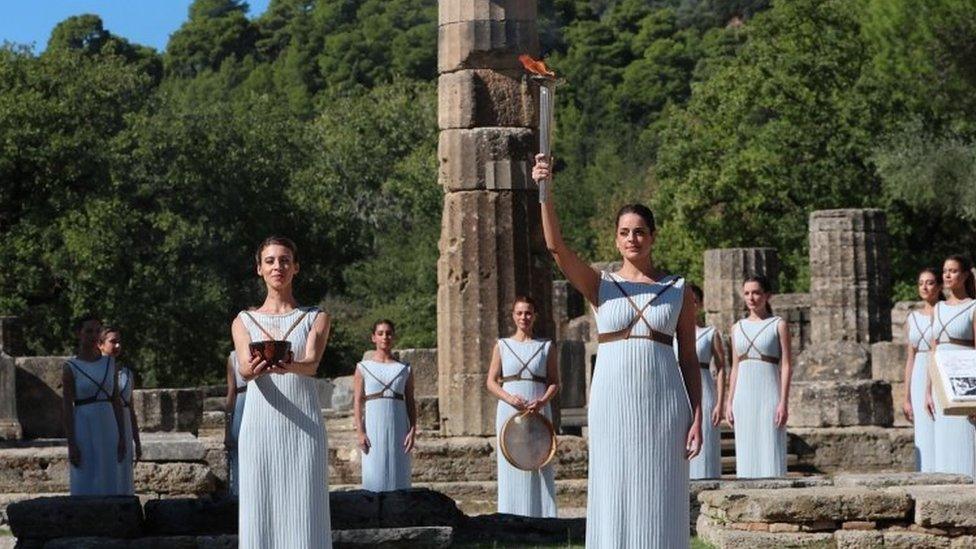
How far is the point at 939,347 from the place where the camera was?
1573 cm

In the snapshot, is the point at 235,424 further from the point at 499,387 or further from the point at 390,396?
the point at 499,387

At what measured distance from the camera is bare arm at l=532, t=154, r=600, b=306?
32.3ft

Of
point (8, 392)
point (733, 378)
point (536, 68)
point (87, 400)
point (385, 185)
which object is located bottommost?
point (87, 400)

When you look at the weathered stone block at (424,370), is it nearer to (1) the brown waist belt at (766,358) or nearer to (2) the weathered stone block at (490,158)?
(2) the weathered stone block at (490,158)

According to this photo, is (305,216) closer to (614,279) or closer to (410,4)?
(614,279)

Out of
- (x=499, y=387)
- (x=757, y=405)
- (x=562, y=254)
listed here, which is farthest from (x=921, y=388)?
(x=562, y=254)

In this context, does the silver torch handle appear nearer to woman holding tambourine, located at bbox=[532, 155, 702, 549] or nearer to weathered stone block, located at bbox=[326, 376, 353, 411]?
woman holding tambourine, located at bbox=[532, 155, 702, 549]

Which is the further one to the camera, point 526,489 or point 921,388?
point 921,388

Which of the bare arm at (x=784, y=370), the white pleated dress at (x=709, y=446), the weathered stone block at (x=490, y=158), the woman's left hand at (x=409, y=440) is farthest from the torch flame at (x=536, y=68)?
the weathered stone block at (x=490, y=158)

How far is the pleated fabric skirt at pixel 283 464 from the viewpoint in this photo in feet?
35.1

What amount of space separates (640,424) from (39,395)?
1747 cm

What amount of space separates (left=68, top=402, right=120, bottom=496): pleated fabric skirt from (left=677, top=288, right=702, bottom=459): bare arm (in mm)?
6664

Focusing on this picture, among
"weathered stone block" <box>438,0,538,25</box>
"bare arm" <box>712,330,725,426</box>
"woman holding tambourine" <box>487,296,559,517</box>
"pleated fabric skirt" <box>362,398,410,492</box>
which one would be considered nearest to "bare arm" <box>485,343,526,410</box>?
"woman holding tambourine" <box>487,296,559,517</box>

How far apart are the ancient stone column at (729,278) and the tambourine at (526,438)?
68.5 feet
